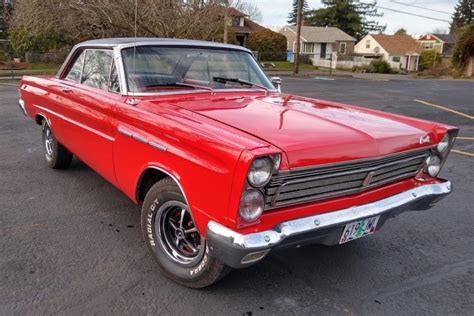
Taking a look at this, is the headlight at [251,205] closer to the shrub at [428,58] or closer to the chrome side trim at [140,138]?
the chrome side trim at [140,138]

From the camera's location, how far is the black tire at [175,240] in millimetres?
2781

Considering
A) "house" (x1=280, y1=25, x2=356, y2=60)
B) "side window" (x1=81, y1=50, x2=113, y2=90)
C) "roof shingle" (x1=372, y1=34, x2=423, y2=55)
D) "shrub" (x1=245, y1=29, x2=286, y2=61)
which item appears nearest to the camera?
"side window" (x1=81, y1=50, x2=113, y2=90)

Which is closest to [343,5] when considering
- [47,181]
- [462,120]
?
[462,120]

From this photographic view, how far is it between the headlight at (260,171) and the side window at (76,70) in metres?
2.92

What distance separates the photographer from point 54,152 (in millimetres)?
5281

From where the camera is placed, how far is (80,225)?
12.8 ft

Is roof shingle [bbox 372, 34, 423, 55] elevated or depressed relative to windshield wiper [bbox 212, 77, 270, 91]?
elevated

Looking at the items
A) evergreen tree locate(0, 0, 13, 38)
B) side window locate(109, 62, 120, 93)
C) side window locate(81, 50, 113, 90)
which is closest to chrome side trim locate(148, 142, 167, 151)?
side window locate(109, 62, 120, 93)

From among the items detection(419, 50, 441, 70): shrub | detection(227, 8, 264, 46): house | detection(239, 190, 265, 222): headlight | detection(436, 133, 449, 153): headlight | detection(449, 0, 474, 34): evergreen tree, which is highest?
detection(449, 0, 474, 34): evergreen tree

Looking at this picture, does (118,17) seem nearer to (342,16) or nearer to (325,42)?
(325,42)

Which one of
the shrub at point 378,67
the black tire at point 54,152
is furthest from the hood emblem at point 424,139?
the shrub at point 378,67

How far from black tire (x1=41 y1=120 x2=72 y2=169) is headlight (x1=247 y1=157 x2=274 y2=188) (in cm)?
359

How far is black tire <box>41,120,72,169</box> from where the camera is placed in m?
5.21

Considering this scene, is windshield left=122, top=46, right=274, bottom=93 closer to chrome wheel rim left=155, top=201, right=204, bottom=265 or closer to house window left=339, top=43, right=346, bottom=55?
chrome wheel rim left=155, top=201, right=204, bottom=265
